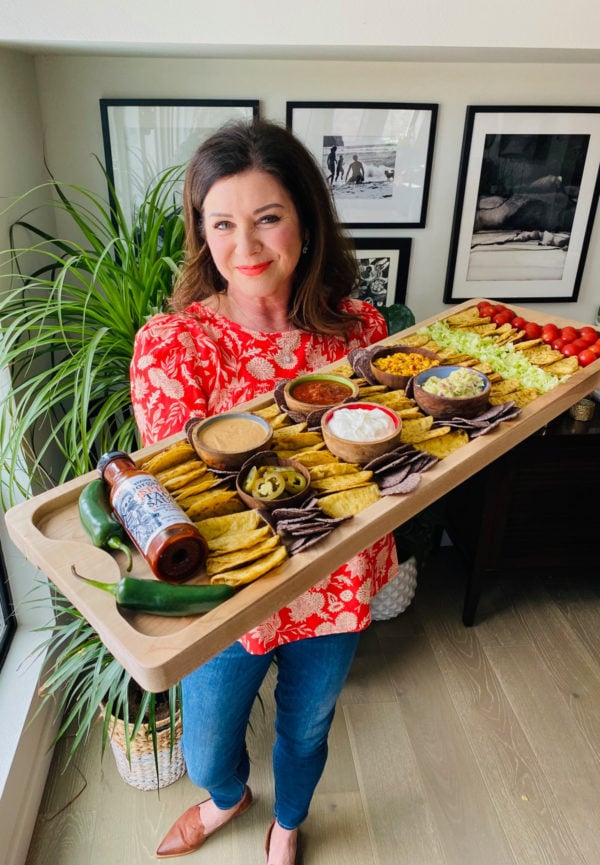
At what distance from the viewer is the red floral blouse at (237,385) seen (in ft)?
3.86

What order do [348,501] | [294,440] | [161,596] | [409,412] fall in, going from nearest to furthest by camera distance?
[161,596], [348,501], [294,440], [409,412]

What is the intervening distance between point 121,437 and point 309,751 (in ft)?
2.89

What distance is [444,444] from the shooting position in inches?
44.4

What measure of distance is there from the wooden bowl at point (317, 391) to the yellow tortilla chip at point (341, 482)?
0.59ft

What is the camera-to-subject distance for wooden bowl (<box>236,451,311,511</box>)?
0.90 m

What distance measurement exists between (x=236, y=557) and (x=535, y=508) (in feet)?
5.31

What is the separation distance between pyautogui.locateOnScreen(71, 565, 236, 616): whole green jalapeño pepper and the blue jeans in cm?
48

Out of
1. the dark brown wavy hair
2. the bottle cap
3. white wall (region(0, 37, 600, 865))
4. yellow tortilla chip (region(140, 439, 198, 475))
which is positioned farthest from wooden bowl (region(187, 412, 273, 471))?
white wall (region(0, 37, 600, 865))

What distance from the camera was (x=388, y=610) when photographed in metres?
2.34

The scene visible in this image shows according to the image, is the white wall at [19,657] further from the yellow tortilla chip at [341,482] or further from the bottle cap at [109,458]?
the yellow tortilla chip at [341,482]

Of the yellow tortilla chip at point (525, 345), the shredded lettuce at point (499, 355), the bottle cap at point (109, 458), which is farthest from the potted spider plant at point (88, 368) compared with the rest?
the yellow tortilla chip at point (525, 345)

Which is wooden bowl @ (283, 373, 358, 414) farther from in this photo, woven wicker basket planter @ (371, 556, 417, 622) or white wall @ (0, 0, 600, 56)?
woven wicker basket planter @ (371, 556, 417, 622)

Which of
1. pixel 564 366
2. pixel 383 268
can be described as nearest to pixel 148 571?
pixel 564 366

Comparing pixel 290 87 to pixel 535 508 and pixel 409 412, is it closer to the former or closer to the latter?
pixel 409 412
